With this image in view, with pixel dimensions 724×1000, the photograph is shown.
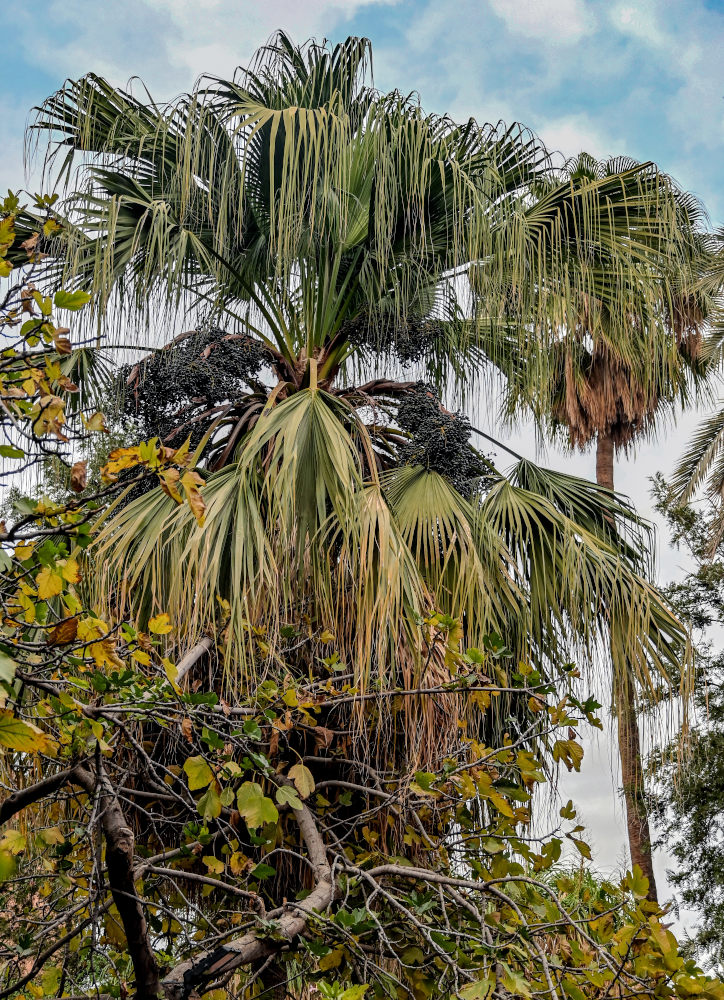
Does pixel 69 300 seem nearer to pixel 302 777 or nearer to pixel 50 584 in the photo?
pixel 50 584

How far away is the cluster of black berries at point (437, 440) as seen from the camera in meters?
4.81

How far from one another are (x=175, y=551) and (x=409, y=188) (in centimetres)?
225

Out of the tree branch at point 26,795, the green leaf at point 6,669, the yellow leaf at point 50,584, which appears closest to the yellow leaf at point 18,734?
the green leaf at point 6,669

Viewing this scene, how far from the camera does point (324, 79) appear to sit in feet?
18.1

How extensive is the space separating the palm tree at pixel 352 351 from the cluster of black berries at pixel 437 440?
1 cm

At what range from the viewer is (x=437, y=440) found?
478 cm

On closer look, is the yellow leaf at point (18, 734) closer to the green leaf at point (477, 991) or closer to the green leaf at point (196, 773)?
the green leaf at point (196, 773)

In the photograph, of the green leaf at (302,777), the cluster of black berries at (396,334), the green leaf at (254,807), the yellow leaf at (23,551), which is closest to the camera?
the yellow leaf at (23,551)

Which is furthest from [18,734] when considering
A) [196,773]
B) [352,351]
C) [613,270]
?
[613,270]

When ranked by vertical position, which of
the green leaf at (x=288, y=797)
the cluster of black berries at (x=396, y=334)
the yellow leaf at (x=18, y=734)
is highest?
the cluster of black berries at (x=396, y=334)

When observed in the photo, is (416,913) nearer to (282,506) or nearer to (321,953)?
(321,953)

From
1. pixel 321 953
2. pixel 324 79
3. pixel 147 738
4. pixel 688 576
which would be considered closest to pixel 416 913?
pixel 321 953

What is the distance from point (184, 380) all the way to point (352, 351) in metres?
1.19

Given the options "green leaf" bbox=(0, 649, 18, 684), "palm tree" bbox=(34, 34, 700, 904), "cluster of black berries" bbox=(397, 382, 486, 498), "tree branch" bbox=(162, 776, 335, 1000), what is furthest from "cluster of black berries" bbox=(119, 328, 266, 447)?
"green leaf" bbox=(0, 649, 18, 684)
